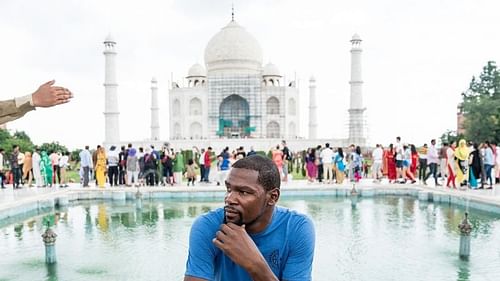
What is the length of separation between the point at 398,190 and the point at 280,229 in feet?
37.6

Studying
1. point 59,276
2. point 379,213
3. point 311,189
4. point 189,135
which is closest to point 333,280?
point 59,276

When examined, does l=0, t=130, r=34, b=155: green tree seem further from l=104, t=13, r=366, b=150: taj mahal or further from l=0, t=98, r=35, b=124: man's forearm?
l=0, t=98, r=35, b=124: man's forearm

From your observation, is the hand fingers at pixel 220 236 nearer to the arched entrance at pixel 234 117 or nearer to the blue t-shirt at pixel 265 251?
the blue t-shirt at pixel 265 251

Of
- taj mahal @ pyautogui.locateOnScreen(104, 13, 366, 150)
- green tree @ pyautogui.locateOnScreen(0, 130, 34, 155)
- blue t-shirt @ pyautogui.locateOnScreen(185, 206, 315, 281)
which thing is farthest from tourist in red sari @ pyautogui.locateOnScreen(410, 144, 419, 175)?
taj mahal @ pyautogui.locateOnScreen(104, 13, 366, 150)

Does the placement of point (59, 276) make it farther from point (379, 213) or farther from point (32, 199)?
point (379, 213)

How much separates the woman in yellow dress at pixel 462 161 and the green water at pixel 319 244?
1.71 metres

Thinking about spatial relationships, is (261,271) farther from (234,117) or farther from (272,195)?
(234,117)

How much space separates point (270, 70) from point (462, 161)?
32921 mm

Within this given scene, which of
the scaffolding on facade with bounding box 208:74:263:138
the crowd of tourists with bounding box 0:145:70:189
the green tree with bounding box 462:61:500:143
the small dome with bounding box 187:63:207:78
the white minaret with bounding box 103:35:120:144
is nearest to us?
the crowd of tourists with bounding box 0:145:70:189

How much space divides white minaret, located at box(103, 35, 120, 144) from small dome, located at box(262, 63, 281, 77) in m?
14.9

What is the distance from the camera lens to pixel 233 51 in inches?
1639

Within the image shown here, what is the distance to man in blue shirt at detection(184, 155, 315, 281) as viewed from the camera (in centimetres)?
160

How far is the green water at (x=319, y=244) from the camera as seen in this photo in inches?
217

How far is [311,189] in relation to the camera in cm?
1245
